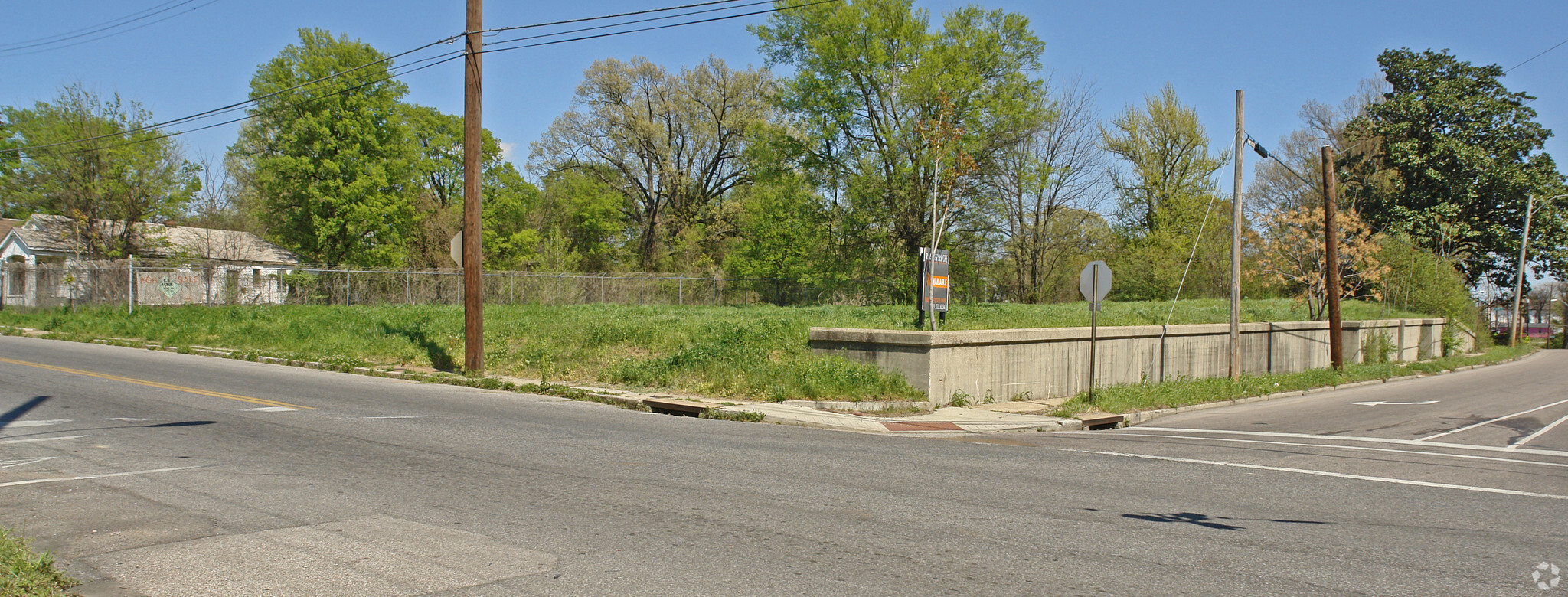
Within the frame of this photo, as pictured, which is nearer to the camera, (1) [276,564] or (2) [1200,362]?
(1) [276,564]

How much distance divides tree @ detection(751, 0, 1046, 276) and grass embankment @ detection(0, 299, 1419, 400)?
45.9 ft

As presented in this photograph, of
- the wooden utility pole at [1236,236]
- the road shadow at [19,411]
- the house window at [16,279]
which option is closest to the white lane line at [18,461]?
the road shadow at [19,411]

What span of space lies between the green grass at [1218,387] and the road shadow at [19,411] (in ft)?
46.3

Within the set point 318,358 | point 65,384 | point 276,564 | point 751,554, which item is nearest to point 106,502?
point 276,564

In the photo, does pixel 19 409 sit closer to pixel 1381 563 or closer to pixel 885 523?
pixel 885 523

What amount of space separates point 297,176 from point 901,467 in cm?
4827

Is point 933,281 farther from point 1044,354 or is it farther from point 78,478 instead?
point 78,478

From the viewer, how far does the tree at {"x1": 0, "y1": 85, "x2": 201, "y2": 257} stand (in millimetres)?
41062

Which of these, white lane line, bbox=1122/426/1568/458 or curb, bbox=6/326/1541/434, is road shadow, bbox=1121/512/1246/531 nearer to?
curb, bbox=6/326/1541/434

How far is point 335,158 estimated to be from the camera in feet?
156

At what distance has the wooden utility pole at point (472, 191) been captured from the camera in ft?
56.6

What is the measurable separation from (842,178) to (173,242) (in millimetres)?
39989

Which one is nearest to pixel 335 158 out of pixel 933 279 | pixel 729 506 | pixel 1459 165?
pixel 933 279

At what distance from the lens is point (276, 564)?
4.89 m
